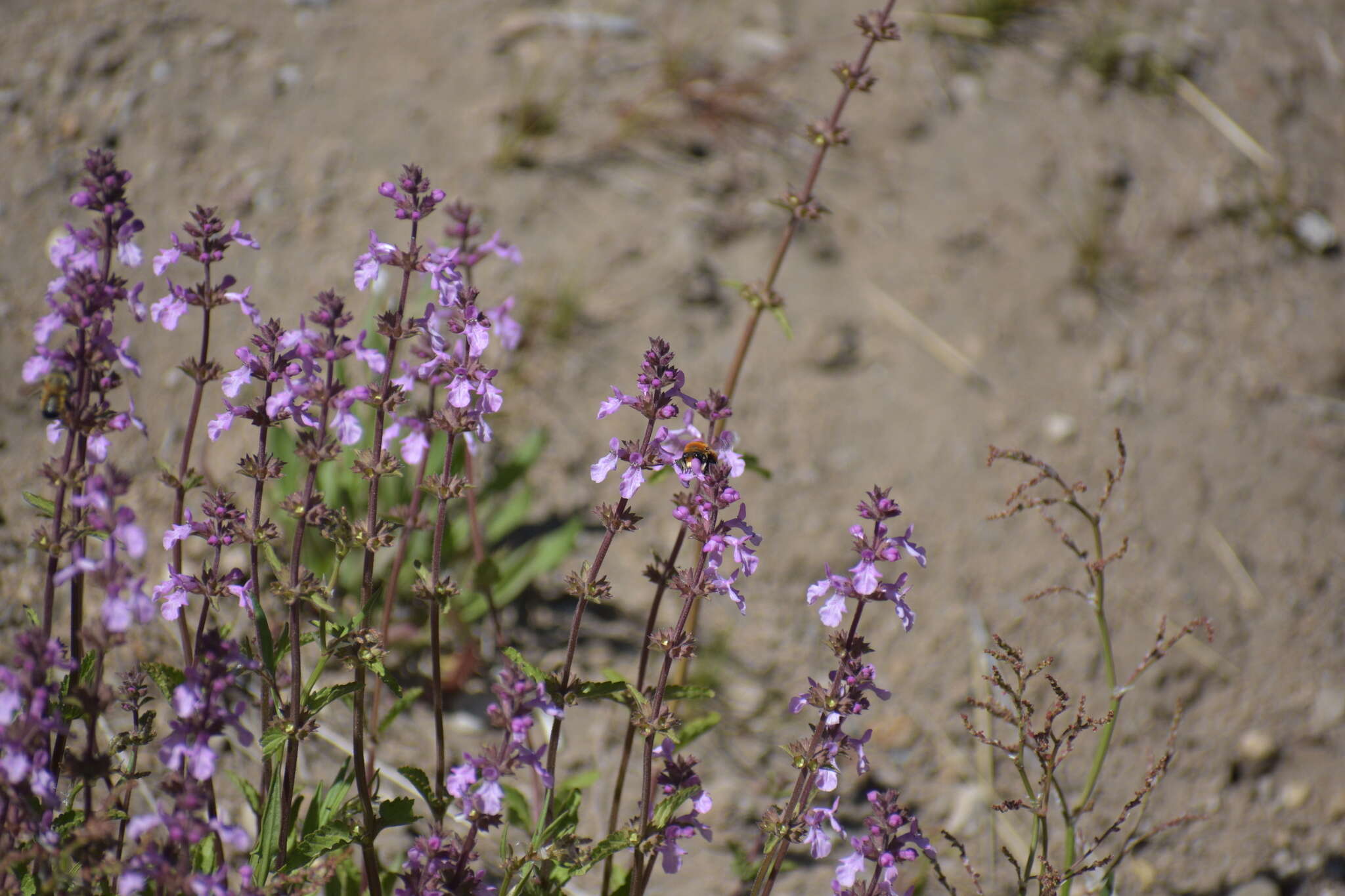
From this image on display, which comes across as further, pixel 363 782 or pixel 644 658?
pixel 644 658

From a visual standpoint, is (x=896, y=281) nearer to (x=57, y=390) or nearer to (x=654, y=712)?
(x=654, y=712)

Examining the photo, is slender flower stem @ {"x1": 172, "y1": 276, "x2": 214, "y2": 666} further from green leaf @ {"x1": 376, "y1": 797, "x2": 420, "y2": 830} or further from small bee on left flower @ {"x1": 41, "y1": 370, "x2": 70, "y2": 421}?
green leaf @ {"x1": 376, "y1": 797, "x2": 420, "y2": 830}

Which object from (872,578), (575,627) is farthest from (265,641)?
(872,578)

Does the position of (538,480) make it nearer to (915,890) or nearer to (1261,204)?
(915,890)

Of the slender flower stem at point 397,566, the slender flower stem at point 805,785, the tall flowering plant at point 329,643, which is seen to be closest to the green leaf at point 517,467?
the slender flower stem at point 397,566

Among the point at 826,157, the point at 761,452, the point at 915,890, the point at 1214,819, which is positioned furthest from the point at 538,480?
the point at 1214,819

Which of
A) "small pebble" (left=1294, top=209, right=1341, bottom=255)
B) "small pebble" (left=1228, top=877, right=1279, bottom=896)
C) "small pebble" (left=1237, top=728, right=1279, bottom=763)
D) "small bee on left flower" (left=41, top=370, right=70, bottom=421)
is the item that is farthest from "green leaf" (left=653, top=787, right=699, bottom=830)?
"small pebble" (left=1294, top=209, right=1341, bottom=255)

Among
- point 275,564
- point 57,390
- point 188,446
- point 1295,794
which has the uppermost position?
point 57,390
